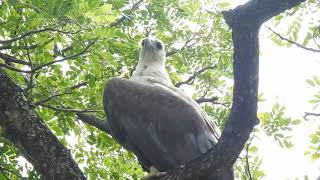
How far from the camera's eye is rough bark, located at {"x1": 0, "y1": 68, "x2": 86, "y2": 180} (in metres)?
4.53

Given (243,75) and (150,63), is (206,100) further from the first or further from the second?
(243,75)

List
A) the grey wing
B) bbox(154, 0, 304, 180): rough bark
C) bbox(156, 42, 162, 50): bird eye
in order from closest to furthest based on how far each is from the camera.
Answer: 1. bbox(154, 0, 304, 180): rough bark
2. the grey wing
3. bbox(156, 42, 162, 50): bird eye

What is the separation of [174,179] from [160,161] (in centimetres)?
109

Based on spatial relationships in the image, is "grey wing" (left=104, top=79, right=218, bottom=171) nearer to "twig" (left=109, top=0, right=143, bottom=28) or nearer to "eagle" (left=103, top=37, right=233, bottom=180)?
"eagle" (left=103, top=37, right=233, bottom=180)

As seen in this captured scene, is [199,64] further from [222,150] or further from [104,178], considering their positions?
[222,150]

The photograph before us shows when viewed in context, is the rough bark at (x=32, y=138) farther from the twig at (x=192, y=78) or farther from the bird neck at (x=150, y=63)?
the twig at (x=192, y=78)

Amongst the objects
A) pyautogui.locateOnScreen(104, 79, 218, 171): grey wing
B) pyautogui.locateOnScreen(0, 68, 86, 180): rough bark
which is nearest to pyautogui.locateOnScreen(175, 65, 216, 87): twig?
pyautogui.locateOnScreen(104, 79, 218, 171): grey wing

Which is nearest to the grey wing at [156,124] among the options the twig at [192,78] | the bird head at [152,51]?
the bird head at [152,51]

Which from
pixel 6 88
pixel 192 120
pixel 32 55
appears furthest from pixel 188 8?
pixel 6 88

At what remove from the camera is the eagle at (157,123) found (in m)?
4.92

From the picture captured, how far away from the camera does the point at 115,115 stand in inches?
213

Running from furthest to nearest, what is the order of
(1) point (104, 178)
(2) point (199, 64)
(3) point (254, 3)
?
1. (2) point (199, 64)
2. (1) point (104, 178)
3. (3) point (254, 3)

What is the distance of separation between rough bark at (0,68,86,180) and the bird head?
6.90 ft

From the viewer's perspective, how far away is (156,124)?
16.7 feet
